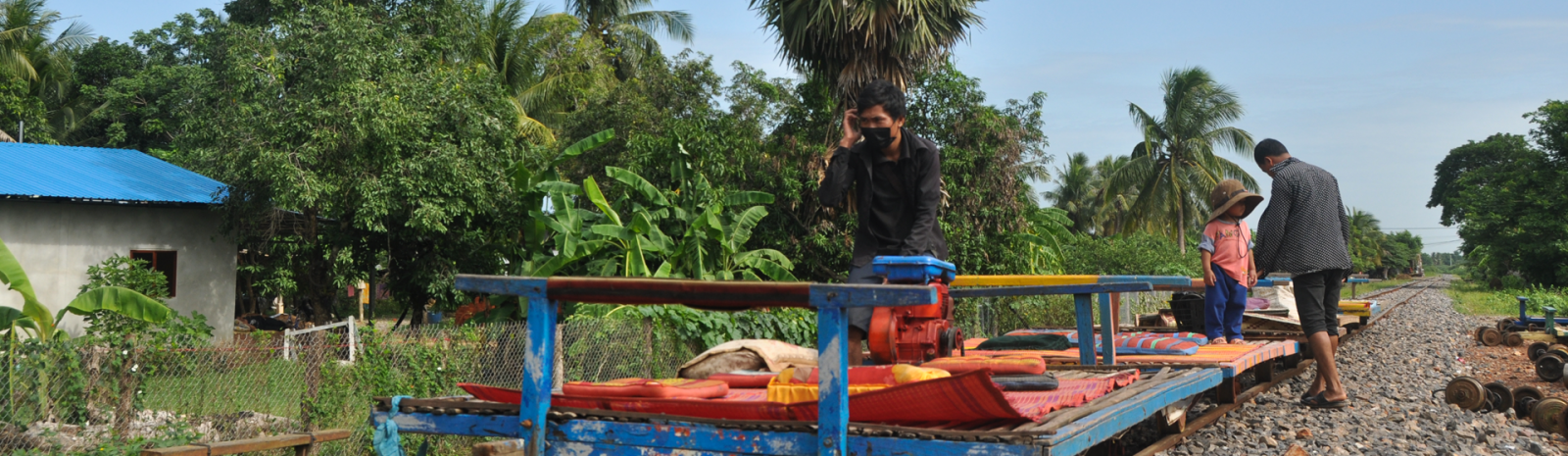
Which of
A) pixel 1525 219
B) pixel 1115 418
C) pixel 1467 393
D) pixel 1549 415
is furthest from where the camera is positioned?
pixel 1525 219

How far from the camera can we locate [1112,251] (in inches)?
1006

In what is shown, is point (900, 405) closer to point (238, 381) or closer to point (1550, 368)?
point (238, 381)

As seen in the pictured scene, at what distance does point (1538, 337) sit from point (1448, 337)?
3.94 metres

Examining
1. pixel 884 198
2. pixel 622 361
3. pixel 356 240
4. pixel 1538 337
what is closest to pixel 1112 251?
pixel 1538 337

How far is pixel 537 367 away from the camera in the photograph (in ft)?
9.43

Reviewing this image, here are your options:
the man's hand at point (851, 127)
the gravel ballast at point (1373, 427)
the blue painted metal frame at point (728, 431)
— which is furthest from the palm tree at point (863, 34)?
the blue painted metal frame at point (728, 431)

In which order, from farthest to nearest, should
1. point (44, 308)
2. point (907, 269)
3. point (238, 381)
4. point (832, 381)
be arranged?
point (44, 308)
point (238, 381)
point (907, 269)
point (832, 381)

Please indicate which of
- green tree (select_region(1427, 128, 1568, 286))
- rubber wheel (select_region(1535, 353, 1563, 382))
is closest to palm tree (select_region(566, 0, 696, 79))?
rubber wheel (select_region(1535, 353, 1563, 382))

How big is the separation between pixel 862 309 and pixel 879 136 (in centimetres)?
78

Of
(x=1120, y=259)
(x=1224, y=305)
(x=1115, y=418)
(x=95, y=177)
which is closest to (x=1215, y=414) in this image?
(x=1224, y=305)

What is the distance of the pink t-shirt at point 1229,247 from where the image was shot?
6301 mm

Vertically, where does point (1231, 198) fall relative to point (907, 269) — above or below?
above

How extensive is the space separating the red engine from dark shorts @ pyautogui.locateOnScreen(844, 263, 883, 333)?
7 centimetres

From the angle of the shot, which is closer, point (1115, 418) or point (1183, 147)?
point (1115, 418)
